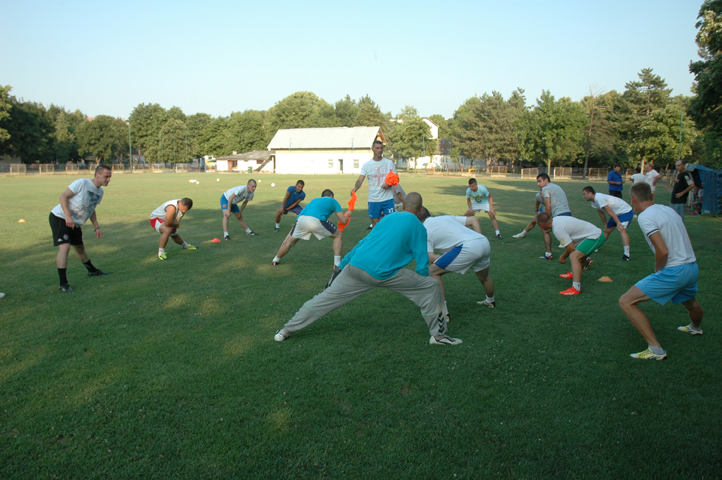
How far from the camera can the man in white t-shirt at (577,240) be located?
7.26m

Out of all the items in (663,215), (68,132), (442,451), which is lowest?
(442,451)

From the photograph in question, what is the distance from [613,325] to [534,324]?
103 cm

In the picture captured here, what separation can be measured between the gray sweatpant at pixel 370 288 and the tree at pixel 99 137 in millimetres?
86783

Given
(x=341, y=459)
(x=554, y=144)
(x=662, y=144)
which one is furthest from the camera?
(x=554, y=144)

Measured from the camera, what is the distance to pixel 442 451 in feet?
11.0

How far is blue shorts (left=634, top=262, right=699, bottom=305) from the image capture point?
4730mm

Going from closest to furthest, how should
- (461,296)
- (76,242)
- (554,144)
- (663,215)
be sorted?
1. (663,215)
2. (461,296)
3. (76,242)
4. (554,144)

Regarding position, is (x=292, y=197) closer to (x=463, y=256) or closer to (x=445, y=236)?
(x=445, y=236)

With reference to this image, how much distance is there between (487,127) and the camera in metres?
74.6

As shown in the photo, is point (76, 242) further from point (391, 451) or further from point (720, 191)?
point (720, 191)

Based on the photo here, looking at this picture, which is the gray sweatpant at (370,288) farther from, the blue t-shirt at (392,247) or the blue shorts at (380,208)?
the blue shorts at (380,208)

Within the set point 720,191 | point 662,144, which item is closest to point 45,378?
point 720,191

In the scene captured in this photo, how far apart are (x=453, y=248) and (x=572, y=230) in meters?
2.96

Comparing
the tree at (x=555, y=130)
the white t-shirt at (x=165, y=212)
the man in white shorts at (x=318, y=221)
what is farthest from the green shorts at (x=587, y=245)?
the tree at (x=555, y=130)
